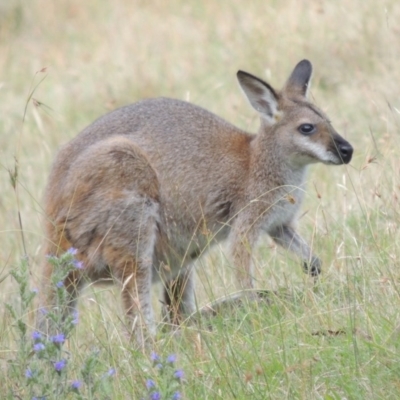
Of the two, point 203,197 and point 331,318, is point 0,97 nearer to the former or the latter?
point 203,197

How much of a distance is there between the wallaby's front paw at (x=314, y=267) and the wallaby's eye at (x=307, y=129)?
36.0 inches

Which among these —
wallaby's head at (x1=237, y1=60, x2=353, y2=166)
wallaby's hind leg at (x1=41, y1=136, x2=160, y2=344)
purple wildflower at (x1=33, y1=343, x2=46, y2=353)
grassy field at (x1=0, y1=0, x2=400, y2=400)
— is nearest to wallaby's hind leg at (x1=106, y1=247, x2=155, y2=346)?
wallaby's hind leg at (x1=41, y1=136, x2=160, y2=344)

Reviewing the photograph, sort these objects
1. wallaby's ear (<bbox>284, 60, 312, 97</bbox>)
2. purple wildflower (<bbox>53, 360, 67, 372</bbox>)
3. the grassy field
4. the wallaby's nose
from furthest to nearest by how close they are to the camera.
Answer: wallaby's ear (<bbox>284, 60, 312, 97</bbox>)
the wallaby's nose
the grassy field
purple wildflower (<bbox>53, 360, 67, 372</bbox>)

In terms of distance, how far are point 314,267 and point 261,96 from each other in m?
1.39

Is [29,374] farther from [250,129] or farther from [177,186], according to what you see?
[250,129]

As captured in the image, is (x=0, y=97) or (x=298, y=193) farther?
(x=0, y=97)

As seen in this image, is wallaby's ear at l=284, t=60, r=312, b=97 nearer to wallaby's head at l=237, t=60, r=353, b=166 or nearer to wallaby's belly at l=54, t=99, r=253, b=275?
wallaby's head at l=237, t=60, r=353, b=166

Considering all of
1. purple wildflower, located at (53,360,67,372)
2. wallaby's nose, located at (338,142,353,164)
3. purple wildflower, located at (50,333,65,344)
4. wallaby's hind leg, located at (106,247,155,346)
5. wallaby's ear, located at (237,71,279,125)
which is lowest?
wallaby's hind leg, located at (106,247,155,346)

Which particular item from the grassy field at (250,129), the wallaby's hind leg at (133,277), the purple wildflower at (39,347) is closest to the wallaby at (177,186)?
the wallaby's hind leg at (133,277)

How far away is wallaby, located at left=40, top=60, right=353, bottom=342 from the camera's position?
5828 millimetres

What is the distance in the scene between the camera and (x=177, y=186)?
602cm

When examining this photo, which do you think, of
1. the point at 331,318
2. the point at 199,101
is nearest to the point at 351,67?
the point at 199,101

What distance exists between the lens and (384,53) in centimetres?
972

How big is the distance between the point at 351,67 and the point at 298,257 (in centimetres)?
432
